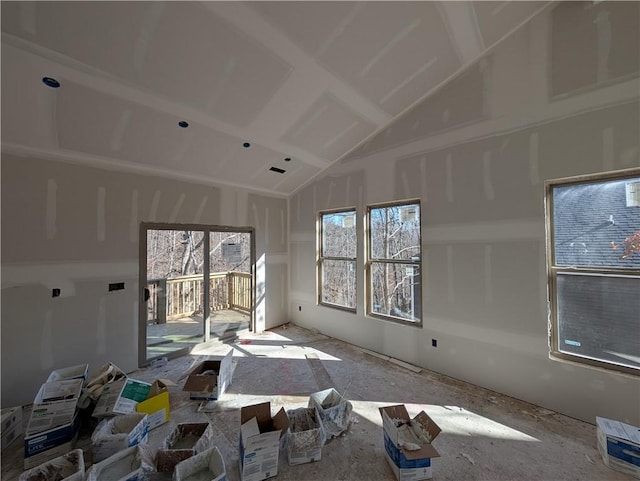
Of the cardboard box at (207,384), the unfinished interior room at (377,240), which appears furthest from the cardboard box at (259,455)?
the cardboard box at (207,384)

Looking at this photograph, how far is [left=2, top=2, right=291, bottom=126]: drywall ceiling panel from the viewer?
1.88 metres

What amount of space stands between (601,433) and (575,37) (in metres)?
3.51

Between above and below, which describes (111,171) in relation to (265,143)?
below

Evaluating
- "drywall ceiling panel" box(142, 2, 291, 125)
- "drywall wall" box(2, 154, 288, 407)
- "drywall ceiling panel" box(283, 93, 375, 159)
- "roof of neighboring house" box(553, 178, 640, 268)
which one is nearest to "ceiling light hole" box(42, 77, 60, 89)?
"drywall ceiling panel" box(142, 2, 291, 125)

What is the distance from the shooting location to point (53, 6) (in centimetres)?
181

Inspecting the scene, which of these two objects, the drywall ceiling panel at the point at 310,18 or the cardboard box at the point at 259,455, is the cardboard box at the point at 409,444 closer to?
the cardboard box at the point at 259,455

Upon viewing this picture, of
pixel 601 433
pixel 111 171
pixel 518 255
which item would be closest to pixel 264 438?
pixel 601 433

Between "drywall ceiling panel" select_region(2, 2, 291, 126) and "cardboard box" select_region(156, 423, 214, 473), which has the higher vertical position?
"drywall ceiling panel" select_region(2, 2, 291, 126)

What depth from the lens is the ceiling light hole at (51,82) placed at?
2.22 metres

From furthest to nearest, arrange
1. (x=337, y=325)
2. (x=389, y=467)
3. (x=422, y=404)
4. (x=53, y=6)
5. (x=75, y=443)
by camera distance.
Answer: (x=337, y=325) → (x=422, y=404) → (x=75, y=443) → (x=389, y=467) → (x=53, y=6)

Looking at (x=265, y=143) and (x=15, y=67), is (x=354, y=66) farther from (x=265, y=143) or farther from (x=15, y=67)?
(x=15, y=67)

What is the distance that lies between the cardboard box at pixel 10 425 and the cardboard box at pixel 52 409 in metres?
0.26

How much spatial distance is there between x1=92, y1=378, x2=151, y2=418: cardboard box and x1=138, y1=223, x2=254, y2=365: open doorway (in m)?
1.14

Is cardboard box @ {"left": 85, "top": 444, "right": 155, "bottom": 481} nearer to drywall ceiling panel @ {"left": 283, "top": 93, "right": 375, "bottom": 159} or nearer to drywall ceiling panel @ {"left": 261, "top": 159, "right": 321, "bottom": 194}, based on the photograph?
drywall ceiling panel @ {"left": 283, "top": 93, "right": 375, "bottom": 159}
